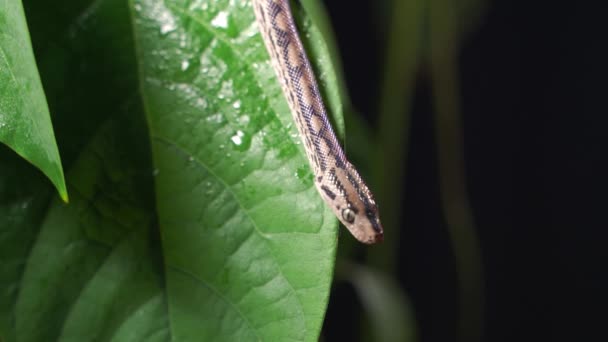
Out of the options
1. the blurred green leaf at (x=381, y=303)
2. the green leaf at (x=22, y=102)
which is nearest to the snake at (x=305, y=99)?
the green leaf at (x=22, y=102)

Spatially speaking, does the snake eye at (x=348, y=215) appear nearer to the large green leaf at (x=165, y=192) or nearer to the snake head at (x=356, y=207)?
the snake head at (x=356, y=207)

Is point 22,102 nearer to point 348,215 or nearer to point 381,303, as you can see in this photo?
point 348,215

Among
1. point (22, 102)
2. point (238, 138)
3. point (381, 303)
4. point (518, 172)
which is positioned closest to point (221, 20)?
point (238, 138)

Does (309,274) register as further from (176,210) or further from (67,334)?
(67,334)

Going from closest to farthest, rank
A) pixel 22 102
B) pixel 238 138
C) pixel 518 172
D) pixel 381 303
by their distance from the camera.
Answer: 1. pixel 22 102
2. pixel 238 138
3. pixel 381 303
4. pixel 518 172

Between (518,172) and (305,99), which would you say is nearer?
(305,99)
